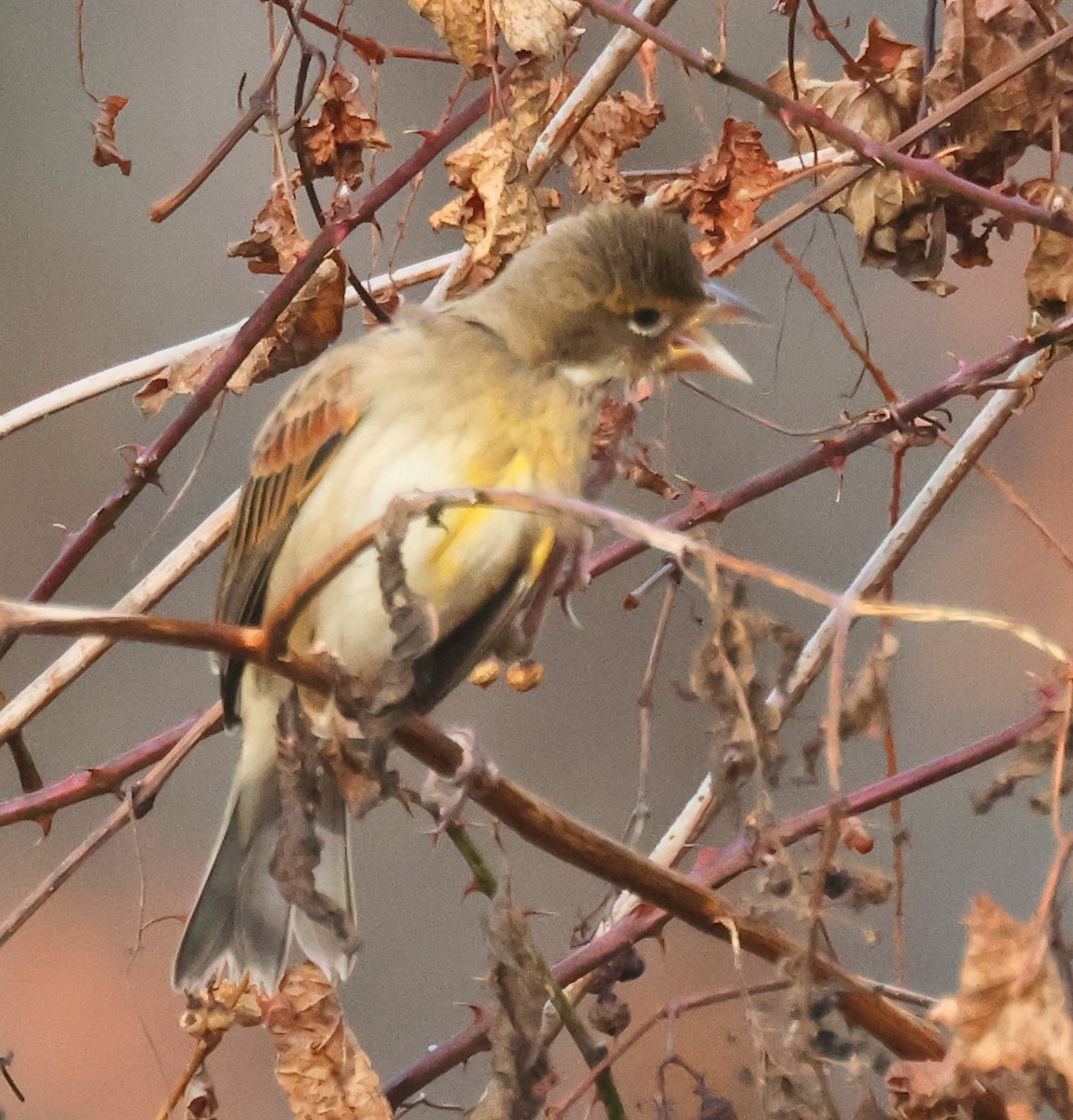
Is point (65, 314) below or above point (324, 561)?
above

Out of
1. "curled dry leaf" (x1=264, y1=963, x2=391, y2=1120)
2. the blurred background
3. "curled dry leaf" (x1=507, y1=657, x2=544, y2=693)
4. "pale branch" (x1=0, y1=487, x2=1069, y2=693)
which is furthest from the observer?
the blurred background

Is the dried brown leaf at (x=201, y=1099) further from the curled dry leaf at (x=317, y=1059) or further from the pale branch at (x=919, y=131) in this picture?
the pale branch at (x=919, y=131)

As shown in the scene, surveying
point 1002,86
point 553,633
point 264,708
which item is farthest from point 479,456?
point 553,633

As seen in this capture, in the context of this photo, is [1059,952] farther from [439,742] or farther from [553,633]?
[553,633]

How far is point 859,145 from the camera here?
1.18 meters

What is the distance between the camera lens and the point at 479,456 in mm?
1333

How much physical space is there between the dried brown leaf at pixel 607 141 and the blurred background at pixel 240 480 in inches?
25.8

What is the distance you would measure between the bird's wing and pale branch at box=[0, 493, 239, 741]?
37 mm

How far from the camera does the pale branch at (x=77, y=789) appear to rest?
132 centimetres

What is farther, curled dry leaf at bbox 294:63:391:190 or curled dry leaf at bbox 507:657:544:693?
curled dry leaf at bbox 507:657:544:693

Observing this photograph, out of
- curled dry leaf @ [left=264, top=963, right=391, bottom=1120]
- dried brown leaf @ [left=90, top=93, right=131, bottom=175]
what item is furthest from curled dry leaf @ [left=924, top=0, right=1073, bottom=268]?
curled dry leaf @ [left=264, top=963, right=391, bottom=1120]

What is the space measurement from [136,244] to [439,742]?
1245 mm

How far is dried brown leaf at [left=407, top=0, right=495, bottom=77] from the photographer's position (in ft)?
4.29

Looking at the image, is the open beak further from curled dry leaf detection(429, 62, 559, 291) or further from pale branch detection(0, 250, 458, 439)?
pale branch detection(0, 250, 458, 439)
